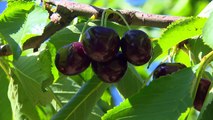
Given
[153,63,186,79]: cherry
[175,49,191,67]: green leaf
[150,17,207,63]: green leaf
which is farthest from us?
[175,49,191,67]: green leaf

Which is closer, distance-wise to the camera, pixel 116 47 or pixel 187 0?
pixel 116 47

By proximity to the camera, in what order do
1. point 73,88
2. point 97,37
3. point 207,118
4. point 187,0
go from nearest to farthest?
point 207,118
point 97,37
point 73,88
point 187,0

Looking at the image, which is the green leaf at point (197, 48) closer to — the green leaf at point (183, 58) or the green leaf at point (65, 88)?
the green leaf at point (183, 58)

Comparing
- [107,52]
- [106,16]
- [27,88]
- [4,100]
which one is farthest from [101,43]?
[4,100]

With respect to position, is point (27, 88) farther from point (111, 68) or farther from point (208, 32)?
point (208, 32)

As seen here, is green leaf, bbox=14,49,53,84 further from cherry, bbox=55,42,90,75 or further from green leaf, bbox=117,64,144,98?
green leaf, bbox=117,64,144,98

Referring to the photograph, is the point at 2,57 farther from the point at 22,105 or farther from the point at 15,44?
the point at 15,44

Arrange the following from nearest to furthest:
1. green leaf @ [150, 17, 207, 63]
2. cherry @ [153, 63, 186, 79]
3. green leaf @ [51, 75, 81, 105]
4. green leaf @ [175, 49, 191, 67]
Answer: green leaf @ [150, 17, 207, 63] < cherry @ [153, 63, 186, 79] < green leaf @ [175, 49, 191, 67] < green leaf @ [51, 75, 81, 105]

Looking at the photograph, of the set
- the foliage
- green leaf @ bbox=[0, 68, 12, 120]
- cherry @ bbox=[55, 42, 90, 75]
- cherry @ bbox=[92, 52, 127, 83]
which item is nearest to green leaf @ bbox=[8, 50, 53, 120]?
the foliage

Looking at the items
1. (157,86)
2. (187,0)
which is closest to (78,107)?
(157,86)
